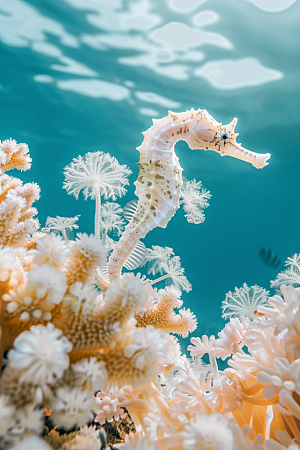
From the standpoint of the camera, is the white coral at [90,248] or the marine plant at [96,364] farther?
the white coral at [90,248]

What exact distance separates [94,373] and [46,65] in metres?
13.3

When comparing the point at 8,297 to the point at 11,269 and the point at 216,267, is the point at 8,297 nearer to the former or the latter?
the point at 11,269

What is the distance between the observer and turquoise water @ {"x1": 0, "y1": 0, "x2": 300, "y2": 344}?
27.4 ft

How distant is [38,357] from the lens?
0.52 meters

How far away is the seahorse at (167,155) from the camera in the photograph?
2.35 metres

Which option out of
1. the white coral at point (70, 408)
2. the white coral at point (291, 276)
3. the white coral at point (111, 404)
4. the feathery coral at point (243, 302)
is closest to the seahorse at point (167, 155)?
the white coral at point (111, 404)

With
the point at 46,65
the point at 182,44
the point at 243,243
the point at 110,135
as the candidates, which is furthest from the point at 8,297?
the point at 243,243

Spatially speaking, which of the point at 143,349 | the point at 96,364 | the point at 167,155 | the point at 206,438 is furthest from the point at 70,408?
the point at 167,155

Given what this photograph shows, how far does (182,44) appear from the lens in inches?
366

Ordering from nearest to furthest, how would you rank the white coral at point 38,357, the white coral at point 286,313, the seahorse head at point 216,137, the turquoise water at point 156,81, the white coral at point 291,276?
the white coral at point 38,357 → the white coral at point 286,313 → the seahorse head at point 216,137 → the white coral at point 291,276 → the turquoise water at point 156,81

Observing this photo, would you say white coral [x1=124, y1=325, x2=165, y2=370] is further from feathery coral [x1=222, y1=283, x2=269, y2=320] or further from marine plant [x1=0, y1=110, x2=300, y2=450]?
feathery coral [x1=222, y1=283, x2=269, y2=320]

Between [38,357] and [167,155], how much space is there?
2109mm

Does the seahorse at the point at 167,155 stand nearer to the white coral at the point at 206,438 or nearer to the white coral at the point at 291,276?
the white coral at the point at 206,438

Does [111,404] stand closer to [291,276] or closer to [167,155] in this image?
[167,155]
